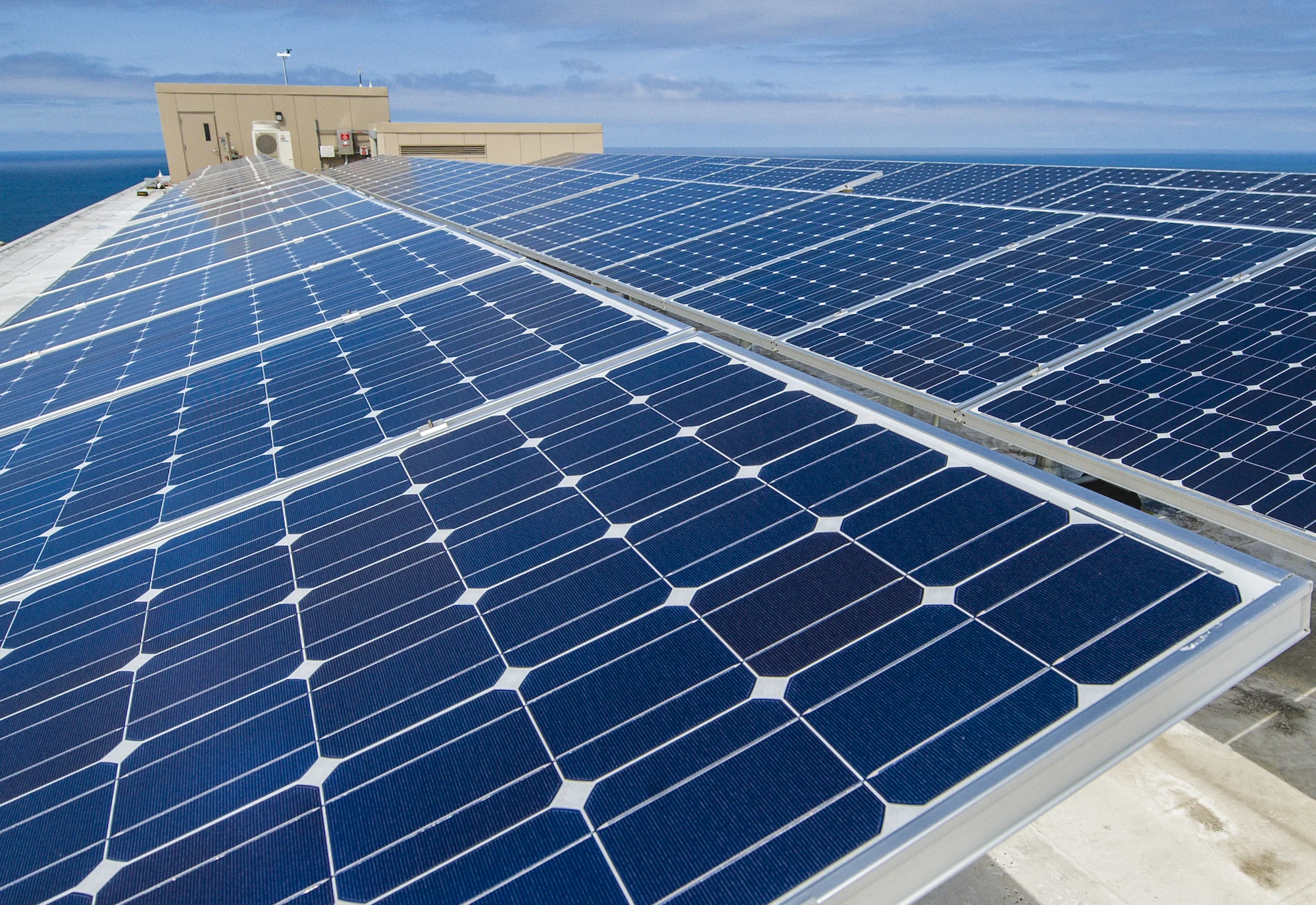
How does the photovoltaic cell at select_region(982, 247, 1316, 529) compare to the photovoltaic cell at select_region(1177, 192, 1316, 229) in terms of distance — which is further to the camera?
the photovoltaic cell at select_region(1177, 192, 1316, 229)

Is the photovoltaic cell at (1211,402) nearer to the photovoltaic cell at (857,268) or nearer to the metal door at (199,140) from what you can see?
the photovoltaic cell at (857,268)

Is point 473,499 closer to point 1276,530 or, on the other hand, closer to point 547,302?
point 547,302

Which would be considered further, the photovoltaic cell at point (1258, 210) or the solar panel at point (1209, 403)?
the photovoltaic cell at point (1258, 210)

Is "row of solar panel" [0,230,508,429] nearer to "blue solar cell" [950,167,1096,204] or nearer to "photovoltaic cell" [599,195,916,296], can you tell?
"photovoltaic cell" [599,195,916,296]

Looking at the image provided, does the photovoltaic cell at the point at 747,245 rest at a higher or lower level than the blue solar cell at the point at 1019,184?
lower

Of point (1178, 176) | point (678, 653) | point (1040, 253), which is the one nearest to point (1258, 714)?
point (1040, 253)

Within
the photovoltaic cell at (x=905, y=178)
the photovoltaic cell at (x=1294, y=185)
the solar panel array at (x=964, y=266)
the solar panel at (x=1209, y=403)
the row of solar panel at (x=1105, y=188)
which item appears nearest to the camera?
the solar panel at (x=1209, y=403)

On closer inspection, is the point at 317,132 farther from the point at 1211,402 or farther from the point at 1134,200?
the point at 1211,402

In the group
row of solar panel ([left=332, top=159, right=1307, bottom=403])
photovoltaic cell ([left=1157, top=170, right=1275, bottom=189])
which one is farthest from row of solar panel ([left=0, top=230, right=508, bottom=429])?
photovoltaic cell ([left=1157, top=170, right=1275, bottom=189])

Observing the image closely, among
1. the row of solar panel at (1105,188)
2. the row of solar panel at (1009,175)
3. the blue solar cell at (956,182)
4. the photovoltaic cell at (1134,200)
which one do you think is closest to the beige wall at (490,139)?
the row of solar panel at (1009,175)
